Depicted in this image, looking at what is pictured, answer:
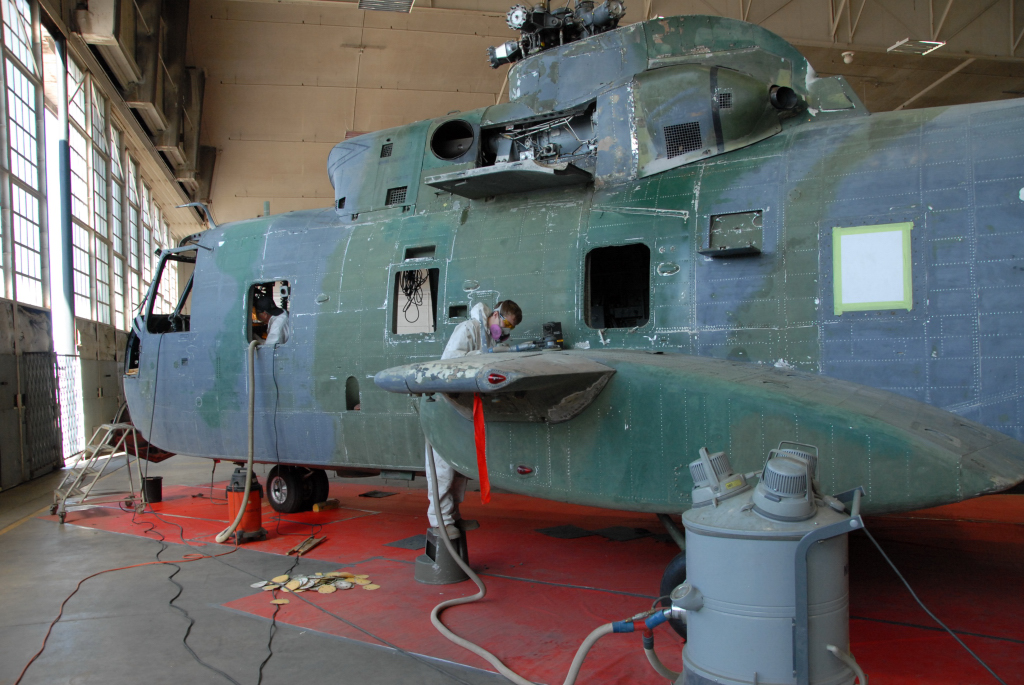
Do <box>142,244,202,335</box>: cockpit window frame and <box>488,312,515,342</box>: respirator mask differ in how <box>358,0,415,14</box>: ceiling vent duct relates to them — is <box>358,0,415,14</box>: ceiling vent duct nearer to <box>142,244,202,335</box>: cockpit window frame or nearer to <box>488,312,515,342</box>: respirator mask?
<box>142,244,202,335</box>: cockpit window frame

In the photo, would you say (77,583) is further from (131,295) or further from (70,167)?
(131,295)

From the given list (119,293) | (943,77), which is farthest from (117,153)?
(943,77)

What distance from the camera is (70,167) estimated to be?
54.5ft

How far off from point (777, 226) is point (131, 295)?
2315 cm

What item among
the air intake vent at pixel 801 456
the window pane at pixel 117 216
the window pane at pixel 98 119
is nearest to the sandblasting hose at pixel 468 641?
the air intake vent at pixel 801 456

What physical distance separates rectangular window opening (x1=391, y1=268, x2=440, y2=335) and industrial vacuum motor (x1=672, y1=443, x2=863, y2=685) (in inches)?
168

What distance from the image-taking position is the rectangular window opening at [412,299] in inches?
269

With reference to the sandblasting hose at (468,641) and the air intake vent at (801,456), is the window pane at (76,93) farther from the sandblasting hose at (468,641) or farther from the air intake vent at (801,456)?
the air intake vent at (801,456)

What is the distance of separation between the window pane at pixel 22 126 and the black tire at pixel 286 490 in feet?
29.3

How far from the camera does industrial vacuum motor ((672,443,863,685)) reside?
264 cm

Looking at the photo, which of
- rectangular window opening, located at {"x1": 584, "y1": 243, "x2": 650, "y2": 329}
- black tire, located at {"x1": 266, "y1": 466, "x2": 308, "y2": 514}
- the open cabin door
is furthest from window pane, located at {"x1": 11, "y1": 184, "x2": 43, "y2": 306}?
rectangular window opening, located at {"x1": 584, "y1": 243, "x2": 650, "y2": 329}

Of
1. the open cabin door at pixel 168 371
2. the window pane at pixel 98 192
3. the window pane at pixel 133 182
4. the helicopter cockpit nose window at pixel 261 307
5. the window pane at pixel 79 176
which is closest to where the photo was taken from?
the helicopter cockpit nose window at pixel 261 307

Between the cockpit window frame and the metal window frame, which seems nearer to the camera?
the cockpit window frame

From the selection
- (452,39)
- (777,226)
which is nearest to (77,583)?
(777,226)
